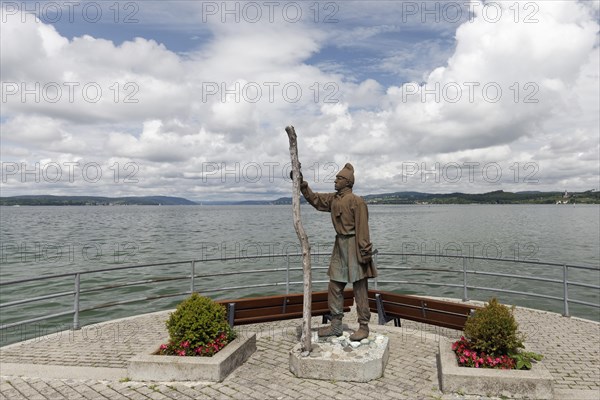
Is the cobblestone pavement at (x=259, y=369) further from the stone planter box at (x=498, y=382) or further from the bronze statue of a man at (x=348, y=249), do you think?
the bronze statue of a man at (x=348, y=249)

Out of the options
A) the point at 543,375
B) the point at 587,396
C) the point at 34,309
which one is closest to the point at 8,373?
the point at 543,375

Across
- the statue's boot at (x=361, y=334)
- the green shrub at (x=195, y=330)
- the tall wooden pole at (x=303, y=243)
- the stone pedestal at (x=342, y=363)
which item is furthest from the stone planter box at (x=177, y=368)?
the statue's boot at (x=361, y=334)

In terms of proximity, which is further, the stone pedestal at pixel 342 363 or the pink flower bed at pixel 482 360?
the stone pedestal at pixel 342 363

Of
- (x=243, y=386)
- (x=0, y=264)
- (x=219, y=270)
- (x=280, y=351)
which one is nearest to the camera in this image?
(x=243, y=386)

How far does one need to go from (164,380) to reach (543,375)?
4997 mm

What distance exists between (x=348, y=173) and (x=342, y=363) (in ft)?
9.49

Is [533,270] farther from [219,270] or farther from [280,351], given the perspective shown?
[280,351]

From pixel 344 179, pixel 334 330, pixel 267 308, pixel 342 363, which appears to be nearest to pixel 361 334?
pixel 334 330

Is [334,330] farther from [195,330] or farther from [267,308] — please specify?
[195,330]

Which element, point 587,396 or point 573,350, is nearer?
point 587,396

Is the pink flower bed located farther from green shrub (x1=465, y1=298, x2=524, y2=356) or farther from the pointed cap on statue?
the pointed cap on statue

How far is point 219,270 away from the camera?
2480cm

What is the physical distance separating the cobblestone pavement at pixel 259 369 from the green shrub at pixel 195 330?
0.49 m

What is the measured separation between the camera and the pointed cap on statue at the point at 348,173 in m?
6.98
